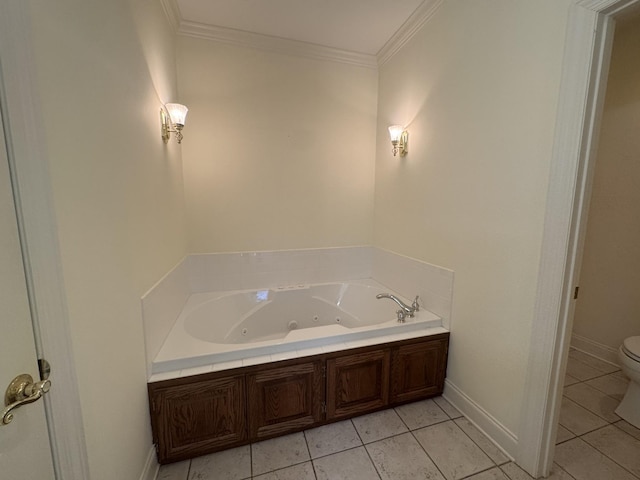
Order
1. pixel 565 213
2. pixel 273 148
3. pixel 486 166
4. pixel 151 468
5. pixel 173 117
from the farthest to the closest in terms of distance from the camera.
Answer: pixel 273 148, pixel 173 117, pixel 486 166, pixel 151 468, pixel 565 213

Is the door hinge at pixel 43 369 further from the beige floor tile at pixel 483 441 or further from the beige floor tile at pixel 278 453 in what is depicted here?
the beige floor tile at pixel 483 441

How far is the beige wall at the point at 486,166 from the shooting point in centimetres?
125

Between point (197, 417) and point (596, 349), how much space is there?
3.12 metres

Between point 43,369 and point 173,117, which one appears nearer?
point 43,369

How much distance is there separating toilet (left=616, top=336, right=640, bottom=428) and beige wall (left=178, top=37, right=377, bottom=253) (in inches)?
77.9

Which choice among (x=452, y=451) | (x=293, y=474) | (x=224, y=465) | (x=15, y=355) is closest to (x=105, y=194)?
(x=15, y=355)

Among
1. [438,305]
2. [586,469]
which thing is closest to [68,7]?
[438,305]

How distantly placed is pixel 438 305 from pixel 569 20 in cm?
160

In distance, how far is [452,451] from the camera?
56.5 inches

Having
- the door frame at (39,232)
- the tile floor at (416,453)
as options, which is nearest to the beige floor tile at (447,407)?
the tile floor at (416,453)

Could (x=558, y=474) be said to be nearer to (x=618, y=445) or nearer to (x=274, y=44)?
(x=618, y=445)

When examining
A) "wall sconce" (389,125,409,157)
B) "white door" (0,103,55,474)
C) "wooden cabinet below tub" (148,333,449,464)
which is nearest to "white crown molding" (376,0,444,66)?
"wall sconce" (389,125,409,157)

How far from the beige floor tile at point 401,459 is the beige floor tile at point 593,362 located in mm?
1813

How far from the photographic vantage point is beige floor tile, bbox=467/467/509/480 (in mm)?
1285
